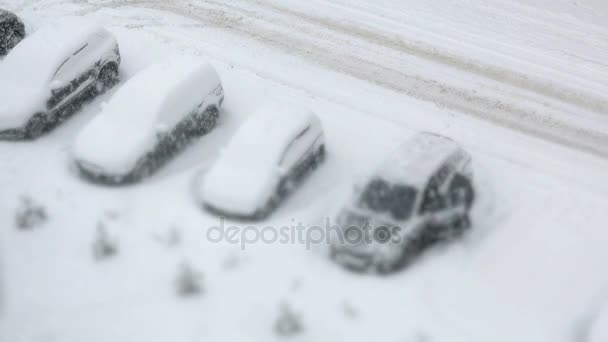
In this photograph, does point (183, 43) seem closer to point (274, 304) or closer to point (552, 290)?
point (274, 304)

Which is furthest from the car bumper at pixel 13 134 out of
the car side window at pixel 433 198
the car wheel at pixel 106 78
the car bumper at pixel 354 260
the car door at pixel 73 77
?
the car side window at pixel 433 198

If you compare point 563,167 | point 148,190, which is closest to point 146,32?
point 148,190

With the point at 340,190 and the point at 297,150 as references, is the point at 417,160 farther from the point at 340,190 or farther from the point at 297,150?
the point at 297,150

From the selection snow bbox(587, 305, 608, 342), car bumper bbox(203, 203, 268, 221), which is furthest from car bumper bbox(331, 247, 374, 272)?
snow bbox(587, 305, 608, 342)

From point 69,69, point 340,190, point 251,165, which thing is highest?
point 69,69

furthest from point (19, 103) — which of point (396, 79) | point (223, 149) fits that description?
point (396, 79)

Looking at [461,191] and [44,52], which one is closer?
[461,191]
